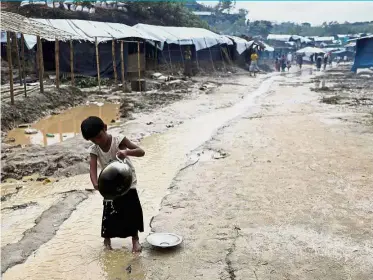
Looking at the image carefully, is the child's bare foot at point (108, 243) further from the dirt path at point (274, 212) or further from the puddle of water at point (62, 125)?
the puddle of water at point (62, 125)

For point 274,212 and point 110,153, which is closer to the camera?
point 110,153

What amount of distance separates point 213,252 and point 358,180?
301cm

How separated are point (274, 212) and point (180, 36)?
21.7 m

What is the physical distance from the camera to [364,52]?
26.9m

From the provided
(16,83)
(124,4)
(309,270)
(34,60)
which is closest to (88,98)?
(16,83)

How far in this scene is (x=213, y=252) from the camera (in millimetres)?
3584

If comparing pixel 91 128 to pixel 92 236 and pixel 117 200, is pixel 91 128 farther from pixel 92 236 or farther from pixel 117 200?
pixel 92 236

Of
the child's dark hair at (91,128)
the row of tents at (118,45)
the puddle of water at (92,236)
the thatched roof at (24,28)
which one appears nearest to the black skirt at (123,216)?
the puddle of water at (92,236)

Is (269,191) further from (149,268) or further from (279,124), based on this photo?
(279,124)

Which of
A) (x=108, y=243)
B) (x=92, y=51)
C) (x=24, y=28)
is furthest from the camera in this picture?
(x=92, y=51)

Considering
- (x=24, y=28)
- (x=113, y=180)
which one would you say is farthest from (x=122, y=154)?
(x=24, y=28)

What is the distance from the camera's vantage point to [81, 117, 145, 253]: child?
10.9ft

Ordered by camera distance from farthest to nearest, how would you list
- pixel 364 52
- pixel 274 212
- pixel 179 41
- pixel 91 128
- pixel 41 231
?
pixel 364 52, pixel 179 41, pixel 274 212, pixel 41 231, pixel 91 128

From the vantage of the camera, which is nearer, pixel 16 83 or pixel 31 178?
pixel 31 178
